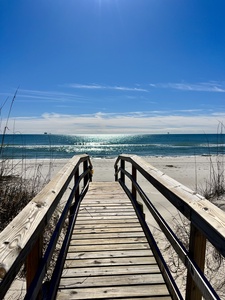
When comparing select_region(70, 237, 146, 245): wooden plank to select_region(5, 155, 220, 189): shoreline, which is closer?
select_region(70, 237, 146, 245): wooden plank

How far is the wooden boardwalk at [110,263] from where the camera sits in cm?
210

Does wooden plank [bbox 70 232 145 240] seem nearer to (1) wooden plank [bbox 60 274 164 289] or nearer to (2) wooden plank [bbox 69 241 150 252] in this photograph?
(2) wooden plank [bbox 69 241 150 252]

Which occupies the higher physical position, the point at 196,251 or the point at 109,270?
the point at 196,251

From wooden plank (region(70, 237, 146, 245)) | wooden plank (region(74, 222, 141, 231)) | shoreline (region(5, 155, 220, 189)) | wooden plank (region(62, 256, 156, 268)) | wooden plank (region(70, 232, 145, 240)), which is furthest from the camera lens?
shoreline (region(5, 155, 220, 189))

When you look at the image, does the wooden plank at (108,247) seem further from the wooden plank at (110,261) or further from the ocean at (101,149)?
the ocean at (101,149)

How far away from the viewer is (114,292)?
2.09 metres

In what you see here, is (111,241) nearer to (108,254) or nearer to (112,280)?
(108,254)

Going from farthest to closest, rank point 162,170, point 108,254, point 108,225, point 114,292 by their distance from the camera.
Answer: point 162,170 → point 108,225 → point 108,254 → point 114,292

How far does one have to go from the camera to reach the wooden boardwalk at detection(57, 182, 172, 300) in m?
2.10

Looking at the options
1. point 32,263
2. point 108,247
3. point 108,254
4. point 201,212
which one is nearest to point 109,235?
point 108,247

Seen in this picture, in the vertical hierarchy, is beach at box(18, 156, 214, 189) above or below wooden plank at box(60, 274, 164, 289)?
below

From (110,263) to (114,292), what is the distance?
445mm

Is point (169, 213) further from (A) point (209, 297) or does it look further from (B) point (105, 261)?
(A) point (209, 297)

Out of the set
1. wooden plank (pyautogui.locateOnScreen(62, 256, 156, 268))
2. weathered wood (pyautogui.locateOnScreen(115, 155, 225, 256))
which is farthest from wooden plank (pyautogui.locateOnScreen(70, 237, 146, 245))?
weathered wood (pyautogui.locateOnScreen(115, 155, 225, 256))
